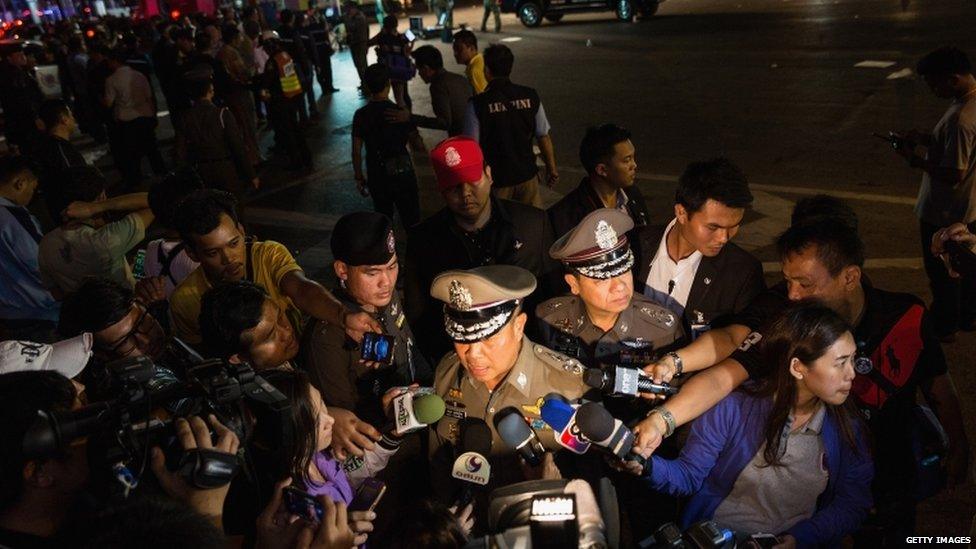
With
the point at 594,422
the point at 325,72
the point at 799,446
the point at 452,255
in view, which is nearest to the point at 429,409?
the point at 594,422

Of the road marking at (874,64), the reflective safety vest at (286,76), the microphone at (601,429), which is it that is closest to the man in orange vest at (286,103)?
the reflective safety vest at (286,76)

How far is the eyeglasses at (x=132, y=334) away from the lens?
363cm

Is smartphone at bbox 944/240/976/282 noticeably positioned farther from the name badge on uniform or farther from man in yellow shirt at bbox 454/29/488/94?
man in yellow shirt at bbox 454/29/488/94

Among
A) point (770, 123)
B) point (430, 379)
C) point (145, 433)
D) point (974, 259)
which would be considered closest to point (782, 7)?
point (770, 123)

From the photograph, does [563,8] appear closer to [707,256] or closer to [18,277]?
[18,277]

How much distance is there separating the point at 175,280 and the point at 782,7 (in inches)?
859

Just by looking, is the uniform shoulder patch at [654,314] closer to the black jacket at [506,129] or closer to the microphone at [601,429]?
the microphone at [601,429]

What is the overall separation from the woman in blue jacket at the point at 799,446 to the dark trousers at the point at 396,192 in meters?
4.49

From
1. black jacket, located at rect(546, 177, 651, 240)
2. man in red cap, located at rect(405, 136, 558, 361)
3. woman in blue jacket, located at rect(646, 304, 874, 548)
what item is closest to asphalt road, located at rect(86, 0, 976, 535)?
woman in blue jacket, located at rect(646, 304, 874, 548)

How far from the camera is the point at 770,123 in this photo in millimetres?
11172

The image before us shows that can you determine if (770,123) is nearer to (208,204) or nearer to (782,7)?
(208,204)

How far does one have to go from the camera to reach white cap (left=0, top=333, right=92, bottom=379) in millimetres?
2963

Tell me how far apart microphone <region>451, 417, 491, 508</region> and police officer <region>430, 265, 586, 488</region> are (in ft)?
0.43

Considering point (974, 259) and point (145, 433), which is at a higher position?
point (145, 433)
